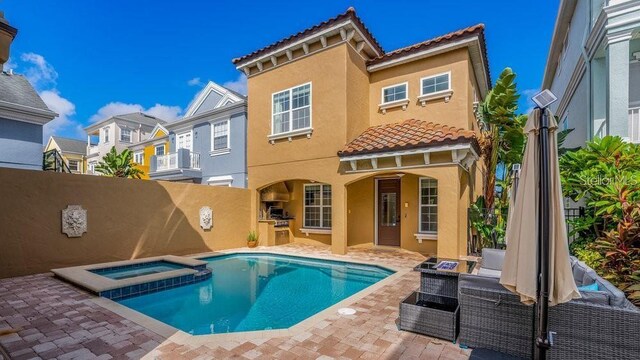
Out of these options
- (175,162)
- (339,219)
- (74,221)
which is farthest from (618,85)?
(175,162)

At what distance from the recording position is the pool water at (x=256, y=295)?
A: 627cm

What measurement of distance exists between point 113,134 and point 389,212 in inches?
1202

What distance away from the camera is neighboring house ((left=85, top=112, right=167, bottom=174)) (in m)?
31.6

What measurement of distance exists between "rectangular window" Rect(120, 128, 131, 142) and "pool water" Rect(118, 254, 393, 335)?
26818mm

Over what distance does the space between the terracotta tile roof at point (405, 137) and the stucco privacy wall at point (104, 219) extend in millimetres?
6628

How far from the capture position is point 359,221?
14.5m

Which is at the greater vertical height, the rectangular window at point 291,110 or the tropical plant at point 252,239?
the rectangular window at point 291,110

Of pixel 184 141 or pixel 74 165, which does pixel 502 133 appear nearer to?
pixel 184 141

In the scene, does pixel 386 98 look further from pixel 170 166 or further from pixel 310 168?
pixel 170 166

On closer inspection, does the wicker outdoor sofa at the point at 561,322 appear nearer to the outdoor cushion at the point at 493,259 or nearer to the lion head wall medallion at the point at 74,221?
the outdoor cushion at the point at 493,259

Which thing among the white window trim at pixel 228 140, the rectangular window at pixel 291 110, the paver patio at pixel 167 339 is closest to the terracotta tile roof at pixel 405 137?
the rectangular window at pixel 291 110

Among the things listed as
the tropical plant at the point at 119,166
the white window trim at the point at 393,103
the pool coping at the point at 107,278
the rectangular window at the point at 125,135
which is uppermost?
the rectangular window at the point at 125,135

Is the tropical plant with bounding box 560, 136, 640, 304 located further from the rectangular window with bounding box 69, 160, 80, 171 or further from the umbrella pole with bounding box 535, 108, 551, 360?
the rectangular window with bounding box 69, 160, 80, 171

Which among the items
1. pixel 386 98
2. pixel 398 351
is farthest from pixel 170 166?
pixel 398 351
